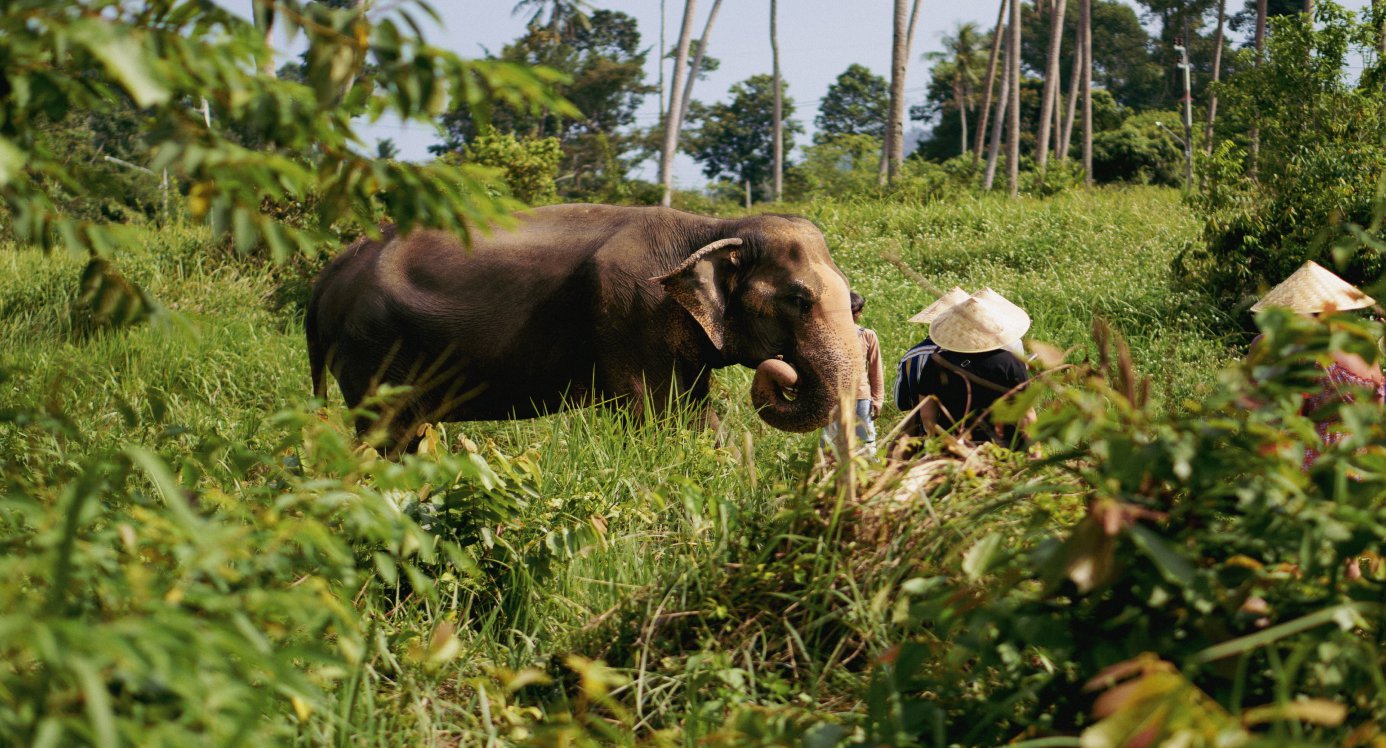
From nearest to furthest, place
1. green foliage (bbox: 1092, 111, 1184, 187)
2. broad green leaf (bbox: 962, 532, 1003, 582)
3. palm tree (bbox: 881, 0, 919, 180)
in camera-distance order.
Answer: broad green leaf (bbox: 962, 532, 1003, 582) < palm tree (bbox: 881, 0, 919, 180) < green foliage (bbox: 1092, 111, 1184, 187)

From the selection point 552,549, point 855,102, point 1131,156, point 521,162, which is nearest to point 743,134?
point 855,102

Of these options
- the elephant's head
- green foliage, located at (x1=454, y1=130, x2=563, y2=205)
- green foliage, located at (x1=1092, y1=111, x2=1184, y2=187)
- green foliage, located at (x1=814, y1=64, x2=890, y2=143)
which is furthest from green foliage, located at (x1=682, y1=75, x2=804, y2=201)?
the elephant's head

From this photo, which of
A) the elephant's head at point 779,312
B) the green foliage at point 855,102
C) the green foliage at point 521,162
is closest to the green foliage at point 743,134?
the green foliage at point 855,102

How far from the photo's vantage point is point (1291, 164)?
11164mm

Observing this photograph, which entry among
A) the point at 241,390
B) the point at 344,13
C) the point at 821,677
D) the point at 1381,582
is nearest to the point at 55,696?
the point at 344,13

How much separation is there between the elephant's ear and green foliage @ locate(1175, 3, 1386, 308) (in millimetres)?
6285

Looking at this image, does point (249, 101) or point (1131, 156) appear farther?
point (1131, 156)

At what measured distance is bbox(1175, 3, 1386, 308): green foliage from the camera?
35.2 feet

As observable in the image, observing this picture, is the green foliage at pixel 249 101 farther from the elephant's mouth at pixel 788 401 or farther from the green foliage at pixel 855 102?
the green foliage at pixel 855 102

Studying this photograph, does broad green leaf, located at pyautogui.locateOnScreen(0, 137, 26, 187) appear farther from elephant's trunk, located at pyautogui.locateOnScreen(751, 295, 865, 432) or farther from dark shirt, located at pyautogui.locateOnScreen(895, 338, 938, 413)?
elephant's trunk, located at pyautogui.locateOnScreen(751, 295, 865, 432)

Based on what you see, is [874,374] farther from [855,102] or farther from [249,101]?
[855,102]

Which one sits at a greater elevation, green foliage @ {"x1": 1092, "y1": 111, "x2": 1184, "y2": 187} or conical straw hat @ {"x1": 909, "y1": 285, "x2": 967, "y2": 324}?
green foliage @ {"x1": 1092, "y1": 111, "x2": 1184, "y2": 187}

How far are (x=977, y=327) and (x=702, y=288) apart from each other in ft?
4.89

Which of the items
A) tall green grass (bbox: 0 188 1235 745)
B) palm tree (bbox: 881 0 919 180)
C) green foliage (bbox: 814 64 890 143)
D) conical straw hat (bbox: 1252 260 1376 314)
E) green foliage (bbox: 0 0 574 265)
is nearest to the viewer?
green foliage (bbox: 0 0 574 265)
